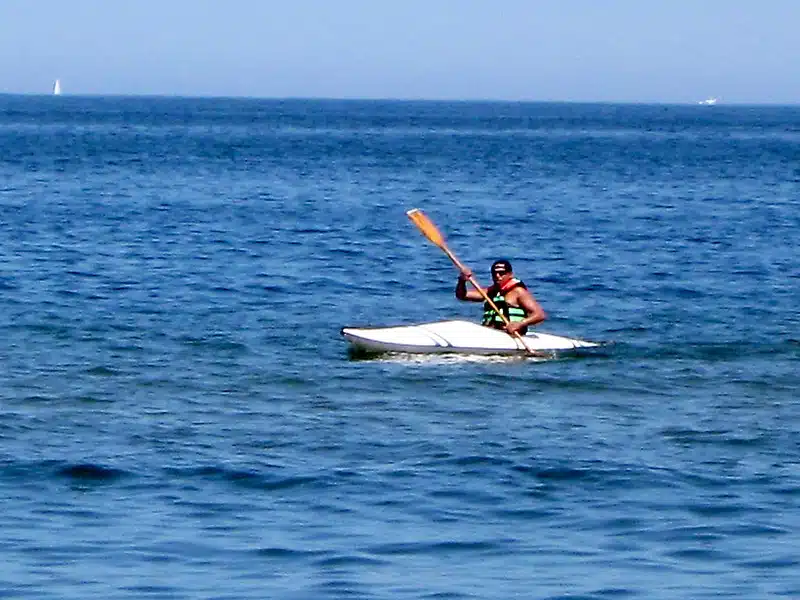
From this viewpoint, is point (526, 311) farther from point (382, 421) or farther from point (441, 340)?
point (382, 421)

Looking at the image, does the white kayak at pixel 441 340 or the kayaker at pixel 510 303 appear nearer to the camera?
the white kayak at pixel 441 340

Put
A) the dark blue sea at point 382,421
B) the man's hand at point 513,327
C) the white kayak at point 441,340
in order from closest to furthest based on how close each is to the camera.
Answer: the dark blue sea at point 382,421, the white kayak at point 441,340, the man's hand at point 513,327

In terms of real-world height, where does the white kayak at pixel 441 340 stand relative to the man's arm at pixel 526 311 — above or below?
below

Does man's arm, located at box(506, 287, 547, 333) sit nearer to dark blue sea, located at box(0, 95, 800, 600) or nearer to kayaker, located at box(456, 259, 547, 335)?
kayaker, located at box(456, 259, 547, 335)

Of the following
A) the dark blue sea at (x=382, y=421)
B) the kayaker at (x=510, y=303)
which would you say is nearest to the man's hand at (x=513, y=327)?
the kayaker at (x=510, y=303)

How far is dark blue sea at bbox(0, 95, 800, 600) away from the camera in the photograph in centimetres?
1243

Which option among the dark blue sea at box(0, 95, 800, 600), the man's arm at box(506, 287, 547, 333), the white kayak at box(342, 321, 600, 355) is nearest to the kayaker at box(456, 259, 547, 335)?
the man's arm at box(506, 287, 547, 333)

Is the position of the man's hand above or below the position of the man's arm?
below

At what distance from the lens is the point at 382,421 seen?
59.1 feet

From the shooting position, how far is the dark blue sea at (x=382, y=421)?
12.4m

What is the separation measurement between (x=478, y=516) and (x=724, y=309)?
15480mm

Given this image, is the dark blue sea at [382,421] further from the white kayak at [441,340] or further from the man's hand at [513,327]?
the man's hand at [513,327]

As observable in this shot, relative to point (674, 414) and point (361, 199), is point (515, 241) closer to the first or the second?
point (361, 199)

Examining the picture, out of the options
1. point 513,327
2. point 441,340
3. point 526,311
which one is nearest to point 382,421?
point 441,340
